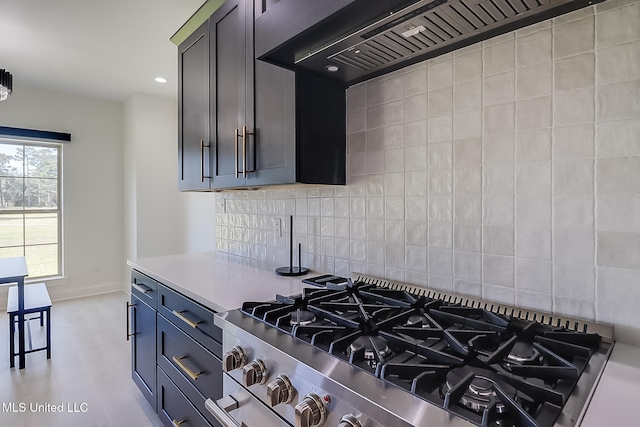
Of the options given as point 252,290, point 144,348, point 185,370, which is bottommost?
point 144,348

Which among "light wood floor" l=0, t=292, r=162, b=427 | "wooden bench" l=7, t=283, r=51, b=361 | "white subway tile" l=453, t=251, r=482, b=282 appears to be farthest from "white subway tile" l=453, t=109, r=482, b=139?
"wooden bench" l=7, t=283, r=51, b=361

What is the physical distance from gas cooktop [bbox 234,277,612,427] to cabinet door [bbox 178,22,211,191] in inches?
46.0

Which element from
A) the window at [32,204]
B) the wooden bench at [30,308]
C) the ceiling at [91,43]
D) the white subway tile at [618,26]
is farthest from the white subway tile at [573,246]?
the window at [32,204]

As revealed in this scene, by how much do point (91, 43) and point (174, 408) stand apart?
9.81ft

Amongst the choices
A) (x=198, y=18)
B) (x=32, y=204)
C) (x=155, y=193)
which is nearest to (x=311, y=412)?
(x=198, y=18)

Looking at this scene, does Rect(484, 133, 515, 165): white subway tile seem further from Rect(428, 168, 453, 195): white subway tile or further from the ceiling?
the ceiling

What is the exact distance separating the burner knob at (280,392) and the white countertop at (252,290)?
46 centimetres

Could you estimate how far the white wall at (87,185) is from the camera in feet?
13.8

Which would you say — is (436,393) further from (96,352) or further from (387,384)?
(96,352)

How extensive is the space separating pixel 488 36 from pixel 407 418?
3.84 ft

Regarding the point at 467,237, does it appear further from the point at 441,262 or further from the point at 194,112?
the point at 194,112

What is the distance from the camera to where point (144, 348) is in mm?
2010

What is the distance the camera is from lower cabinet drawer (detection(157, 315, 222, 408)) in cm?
130

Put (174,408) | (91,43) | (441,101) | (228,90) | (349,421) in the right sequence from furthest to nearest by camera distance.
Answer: (91,43)
(228,90)
(174,408)
(441,101)
(349,421)
